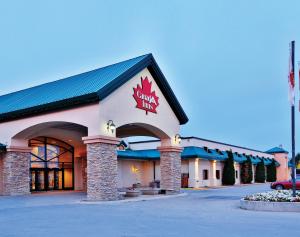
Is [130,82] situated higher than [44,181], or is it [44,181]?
[130,82]

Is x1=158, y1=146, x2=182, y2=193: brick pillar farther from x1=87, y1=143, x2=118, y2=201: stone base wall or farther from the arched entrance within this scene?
the arched entrance

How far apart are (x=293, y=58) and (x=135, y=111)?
9.31 meters

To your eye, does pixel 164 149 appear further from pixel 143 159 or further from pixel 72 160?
pixel 143 159

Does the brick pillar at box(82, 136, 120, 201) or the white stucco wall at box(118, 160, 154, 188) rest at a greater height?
the brick pillar at box(82, 136, 120, 201)

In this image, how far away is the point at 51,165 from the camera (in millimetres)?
29531

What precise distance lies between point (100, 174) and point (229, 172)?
25674 millimetres

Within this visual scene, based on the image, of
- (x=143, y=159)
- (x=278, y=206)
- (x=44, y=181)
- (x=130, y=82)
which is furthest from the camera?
(x=143, y=159)

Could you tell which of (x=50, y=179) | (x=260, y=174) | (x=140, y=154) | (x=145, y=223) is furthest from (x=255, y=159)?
(x=145, y=223)

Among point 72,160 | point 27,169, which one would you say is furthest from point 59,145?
point 27,169

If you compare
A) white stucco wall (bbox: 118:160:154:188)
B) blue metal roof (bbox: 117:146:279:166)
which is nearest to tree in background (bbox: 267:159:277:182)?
blue metal roof (bbox: 117:146:279:166)

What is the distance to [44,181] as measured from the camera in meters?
29.1

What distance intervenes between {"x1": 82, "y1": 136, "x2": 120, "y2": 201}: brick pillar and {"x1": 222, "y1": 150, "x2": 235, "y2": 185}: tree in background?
24.6m

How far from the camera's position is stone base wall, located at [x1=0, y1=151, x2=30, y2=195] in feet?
77.6

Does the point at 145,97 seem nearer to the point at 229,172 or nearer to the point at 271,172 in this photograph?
the point at 229,172
